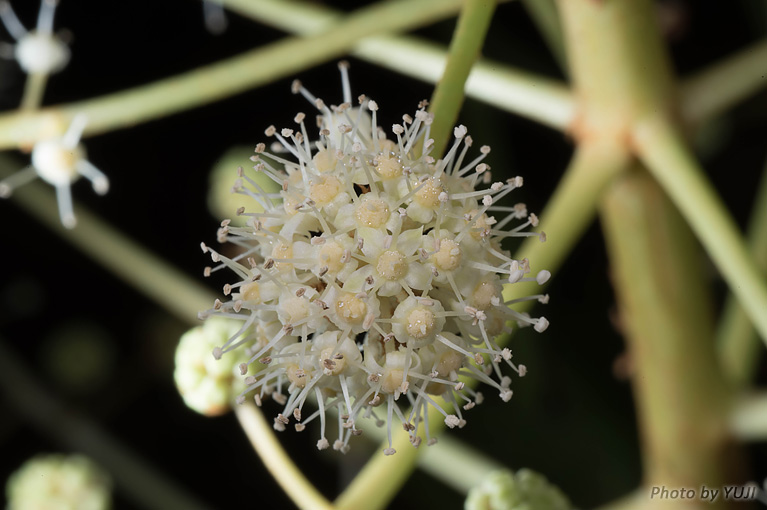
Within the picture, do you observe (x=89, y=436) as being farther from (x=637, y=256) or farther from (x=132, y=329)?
(x=637, y=256)

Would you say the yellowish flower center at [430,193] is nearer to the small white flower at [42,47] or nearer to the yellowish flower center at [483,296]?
the yellowish flower center at [483,296]

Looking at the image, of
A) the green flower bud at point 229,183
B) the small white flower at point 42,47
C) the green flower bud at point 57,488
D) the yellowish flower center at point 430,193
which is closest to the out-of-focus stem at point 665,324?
the yellowish flower center at point 430,193

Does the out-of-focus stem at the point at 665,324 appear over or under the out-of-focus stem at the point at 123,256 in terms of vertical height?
under

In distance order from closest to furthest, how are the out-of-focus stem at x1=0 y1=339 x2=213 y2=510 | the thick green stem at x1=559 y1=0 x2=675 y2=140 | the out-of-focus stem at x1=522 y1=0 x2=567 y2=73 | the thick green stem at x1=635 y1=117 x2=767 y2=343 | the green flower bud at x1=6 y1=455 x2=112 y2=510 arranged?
the thick green stem at x1=635 y1=117 x2=767 y2=343 → the thick green stem at x1=559 y1=0 x2=675 y2=140 → the out-of-focus stem at x1=522 y1=0 x2=567 y2=73 → the green flower bud at x1=6 y1=455 x2=112 y2=510 → the out-of-focus stem at x1=0 y1=339 x2=213 y2=510

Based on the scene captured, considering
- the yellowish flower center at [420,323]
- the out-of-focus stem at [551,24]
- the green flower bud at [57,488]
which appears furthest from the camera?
the green flower bud at [57,488]

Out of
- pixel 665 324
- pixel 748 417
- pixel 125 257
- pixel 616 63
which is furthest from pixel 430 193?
pixel 125 257

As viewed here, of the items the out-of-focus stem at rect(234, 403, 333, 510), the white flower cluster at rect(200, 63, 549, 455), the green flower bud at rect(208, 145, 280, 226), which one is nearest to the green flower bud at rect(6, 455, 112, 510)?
the green flower bud at rect(208, 145, 280, 226)

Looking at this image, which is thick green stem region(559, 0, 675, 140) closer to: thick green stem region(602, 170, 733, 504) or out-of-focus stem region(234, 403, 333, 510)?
thick green stem region(602, 170, 733, 504)
